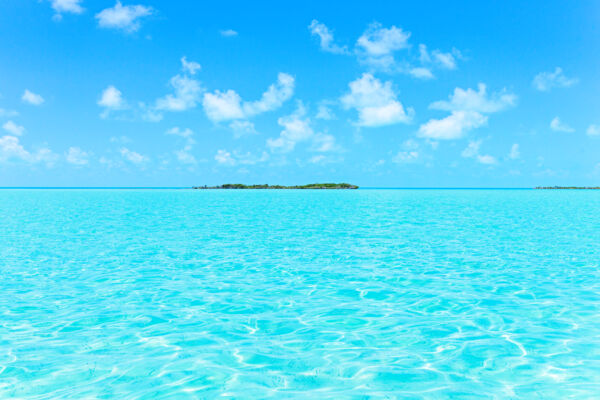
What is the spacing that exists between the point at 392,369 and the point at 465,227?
24513mm

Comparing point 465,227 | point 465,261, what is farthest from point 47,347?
point 465,227

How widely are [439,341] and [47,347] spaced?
7.37 metres

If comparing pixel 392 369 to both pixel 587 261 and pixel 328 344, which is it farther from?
pixel 587 261

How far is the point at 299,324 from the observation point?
987 cm

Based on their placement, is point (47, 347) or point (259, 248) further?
point (259, 248)

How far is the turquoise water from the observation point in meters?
7.15

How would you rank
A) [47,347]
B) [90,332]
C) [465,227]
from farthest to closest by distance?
[465,227], [90,332], [47,347]

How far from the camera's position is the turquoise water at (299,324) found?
7.15 m

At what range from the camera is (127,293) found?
1245 cm

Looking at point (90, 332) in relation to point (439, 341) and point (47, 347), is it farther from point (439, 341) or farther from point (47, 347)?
point (439, 341)

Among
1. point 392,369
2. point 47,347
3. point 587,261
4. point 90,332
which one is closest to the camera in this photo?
point 392,369

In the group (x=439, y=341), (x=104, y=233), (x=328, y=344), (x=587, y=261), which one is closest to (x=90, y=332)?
(x=328, y=344)

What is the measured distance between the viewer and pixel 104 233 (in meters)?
26.6

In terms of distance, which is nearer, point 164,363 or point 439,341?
point 164,363
